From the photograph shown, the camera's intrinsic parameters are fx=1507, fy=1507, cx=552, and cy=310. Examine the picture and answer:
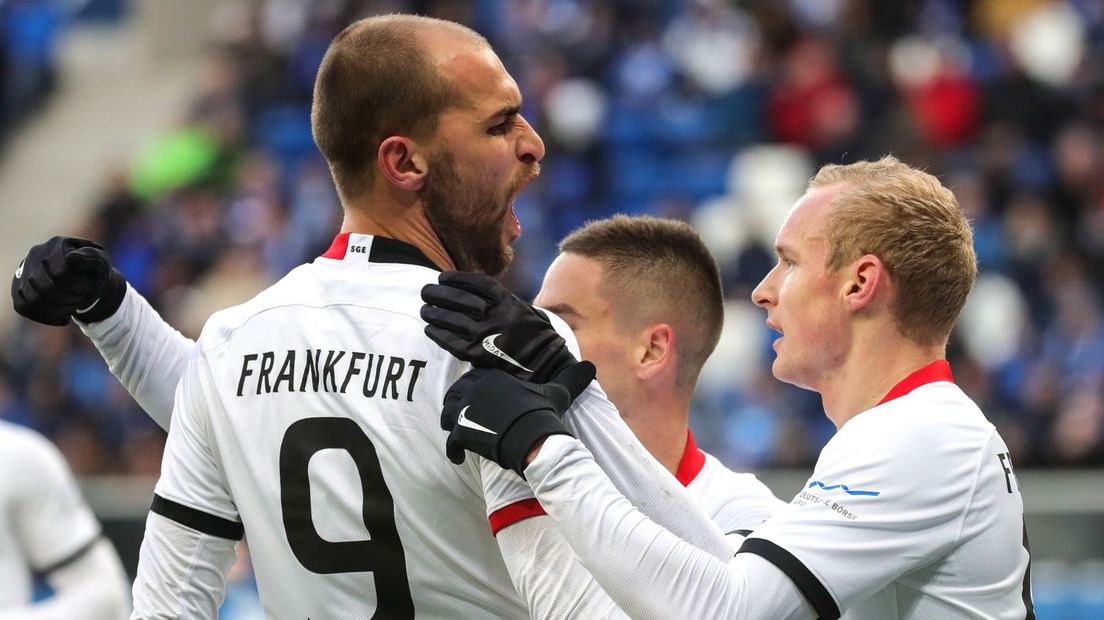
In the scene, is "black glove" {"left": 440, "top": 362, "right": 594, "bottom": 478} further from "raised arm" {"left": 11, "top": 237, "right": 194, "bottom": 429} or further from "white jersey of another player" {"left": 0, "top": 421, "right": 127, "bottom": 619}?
"white jersey of another player" {"left": 0, "top": 421, "right": 127, "bottom": 619}

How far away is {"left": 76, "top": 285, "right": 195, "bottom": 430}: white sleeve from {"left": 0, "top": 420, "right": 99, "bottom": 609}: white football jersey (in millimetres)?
1863

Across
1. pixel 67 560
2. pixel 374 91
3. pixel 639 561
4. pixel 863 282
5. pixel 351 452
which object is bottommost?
pixel 67 560

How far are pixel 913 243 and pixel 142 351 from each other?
1817 millimetres

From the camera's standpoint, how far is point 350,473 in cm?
295

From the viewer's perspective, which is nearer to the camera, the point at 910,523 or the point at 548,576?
the point at 548,576

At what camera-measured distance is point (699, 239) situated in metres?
4.38

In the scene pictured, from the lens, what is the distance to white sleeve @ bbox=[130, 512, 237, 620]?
125 inches

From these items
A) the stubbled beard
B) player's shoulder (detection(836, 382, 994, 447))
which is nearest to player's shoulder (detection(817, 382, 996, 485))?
player's shoulder (detection(836, 382, 994, 447))

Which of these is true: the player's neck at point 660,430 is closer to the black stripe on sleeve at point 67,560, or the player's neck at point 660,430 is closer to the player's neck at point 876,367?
the player's neck at point 876,367

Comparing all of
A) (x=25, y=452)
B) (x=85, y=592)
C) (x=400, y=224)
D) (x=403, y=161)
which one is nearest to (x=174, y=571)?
(x=400, y=224)

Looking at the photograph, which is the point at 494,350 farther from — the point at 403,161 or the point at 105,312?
the point at 105,312

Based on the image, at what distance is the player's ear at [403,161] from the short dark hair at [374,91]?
0.07 feet

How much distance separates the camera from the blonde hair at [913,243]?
Answer: 10.8 ft

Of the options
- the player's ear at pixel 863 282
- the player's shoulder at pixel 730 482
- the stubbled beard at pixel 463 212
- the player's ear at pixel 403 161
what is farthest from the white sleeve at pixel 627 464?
the player's shoulder at pixel 730 482
